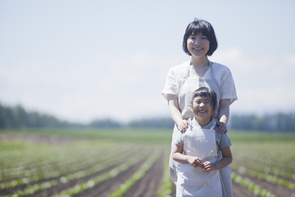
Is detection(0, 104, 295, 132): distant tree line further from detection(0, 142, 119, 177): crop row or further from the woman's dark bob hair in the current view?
the woman's dark bob hair

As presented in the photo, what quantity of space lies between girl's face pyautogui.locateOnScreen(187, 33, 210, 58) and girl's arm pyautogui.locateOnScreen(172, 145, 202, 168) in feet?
2.77

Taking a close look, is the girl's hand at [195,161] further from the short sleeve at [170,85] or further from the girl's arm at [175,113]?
the short sleeve at [170,85]

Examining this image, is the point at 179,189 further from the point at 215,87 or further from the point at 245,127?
the point at 245,127

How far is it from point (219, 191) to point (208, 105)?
69 centimetres

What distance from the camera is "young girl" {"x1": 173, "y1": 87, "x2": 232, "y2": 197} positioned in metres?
1.91

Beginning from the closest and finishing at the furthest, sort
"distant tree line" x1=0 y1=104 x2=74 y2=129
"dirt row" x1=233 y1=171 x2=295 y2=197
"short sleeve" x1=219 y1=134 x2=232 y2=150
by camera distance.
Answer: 1. "short sleeve" x1=219 y1=134 x2=232 y2=150
2. "dirt row" x1=233 y1=171 x2=295 y2=197
3. "distant tree line" x1=0 y1=104 x2=74 y2=129

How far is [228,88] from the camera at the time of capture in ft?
7.07

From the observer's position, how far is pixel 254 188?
22.6 feet

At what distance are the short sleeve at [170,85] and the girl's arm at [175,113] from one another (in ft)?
0.14

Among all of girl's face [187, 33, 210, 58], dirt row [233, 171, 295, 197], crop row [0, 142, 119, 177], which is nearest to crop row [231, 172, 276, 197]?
dirt row [233, 171, 295, 197]

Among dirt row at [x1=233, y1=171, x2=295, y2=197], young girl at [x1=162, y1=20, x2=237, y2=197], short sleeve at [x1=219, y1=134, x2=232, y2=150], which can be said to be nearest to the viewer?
short sleeve at [x1=219, y1=134, x2=232, y2=150]

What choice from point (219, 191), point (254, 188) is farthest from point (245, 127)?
point (219, 191)

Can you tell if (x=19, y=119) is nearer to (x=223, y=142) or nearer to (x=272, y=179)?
(x=272, y=179)

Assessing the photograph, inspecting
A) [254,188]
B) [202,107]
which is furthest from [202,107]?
[254,188]
